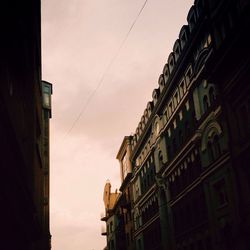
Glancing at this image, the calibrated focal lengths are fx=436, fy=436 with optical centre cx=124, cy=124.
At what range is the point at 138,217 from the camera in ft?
166

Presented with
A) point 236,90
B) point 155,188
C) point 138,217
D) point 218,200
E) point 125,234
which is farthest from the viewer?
point 125,234

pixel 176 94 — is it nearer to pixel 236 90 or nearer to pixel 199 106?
pixel 199 106

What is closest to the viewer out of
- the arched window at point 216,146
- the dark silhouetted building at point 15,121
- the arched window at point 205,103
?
the dark silhouetted building at point 15,121

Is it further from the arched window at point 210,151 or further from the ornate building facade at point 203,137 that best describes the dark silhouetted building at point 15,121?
the arched window at point 210,151

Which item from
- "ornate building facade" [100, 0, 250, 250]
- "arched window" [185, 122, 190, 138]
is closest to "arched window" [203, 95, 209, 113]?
"ornate building facade" [100, 0, 250, 250]

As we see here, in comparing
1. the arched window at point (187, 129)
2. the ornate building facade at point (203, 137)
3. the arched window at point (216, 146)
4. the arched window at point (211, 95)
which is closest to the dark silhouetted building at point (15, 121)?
the ornate building facade at point (203, 137)

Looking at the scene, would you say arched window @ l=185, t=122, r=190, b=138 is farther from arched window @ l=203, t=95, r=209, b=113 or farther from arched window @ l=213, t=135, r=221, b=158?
arched window @ l=213, t=135, r=221, b=158

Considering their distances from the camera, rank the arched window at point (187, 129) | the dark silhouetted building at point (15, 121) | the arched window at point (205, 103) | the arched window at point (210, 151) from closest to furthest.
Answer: the dark silhouetted building at point (15, 121) < the arched window at point (210, 151) < the arched window at point (205, 103) < the arched window at point (187, 129)

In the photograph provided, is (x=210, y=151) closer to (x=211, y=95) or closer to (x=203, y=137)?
(x=203, y=137)

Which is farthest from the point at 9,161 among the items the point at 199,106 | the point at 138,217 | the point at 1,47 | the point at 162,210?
the point at 138,217

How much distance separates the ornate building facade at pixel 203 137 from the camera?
23622 millimetres

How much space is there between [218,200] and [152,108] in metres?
18.6

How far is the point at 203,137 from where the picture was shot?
1177 inches

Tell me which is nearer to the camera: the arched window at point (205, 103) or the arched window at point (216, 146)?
the arched window at point (216, 146)
